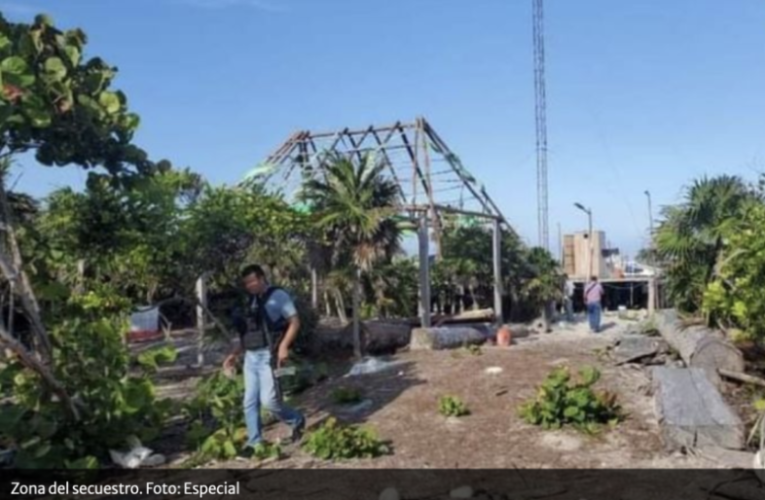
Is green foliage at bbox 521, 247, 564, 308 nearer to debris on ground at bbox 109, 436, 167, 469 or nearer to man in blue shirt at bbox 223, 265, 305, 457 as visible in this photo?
man in blue shirt at bbox 223, 265, 305, 457

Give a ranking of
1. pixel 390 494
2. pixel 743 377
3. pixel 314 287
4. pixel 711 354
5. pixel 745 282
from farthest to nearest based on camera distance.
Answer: pixel 314 287
pixel 711 354
pixel 743 377
pixel 745 282
pixel 390 494

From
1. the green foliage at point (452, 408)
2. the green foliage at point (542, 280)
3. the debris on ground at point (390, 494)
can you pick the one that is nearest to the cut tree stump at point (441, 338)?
the green foliage at point (452, 408)

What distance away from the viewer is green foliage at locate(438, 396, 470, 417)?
26.5 feet

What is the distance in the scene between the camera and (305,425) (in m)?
8.01

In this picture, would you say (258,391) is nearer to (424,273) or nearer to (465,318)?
(424,273)

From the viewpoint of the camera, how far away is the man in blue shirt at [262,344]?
7125 millimetres

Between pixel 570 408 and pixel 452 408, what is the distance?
1269 millimetres

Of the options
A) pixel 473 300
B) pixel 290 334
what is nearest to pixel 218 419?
pixel 290 334

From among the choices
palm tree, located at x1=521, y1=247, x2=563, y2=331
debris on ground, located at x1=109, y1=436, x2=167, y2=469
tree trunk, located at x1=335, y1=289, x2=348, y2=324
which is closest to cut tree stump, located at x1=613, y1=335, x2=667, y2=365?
debris on ground, located at x1=109, y1=436, x2=167, y2=469

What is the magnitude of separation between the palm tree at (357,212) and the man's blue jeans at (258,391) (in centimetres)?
710

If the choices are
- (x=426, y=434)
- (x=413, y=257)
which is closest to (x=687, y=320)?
(x=426, y=434)

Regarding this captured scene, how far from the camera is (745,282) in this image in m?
8.54

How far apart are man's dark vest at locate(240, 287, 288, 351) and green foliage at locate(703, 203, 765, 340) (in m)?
4.98

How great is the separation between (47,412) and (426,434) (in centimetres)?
343
